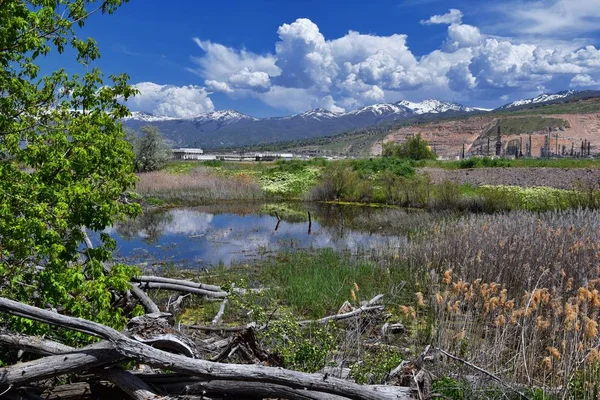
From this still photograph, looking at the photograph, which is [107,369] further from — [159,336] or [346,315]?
[346,315]

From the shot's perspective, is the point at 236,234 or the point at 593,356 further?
the point at 236,234

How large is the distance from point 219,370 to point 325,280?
6028 millimetres

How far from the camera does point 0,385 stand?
335cm

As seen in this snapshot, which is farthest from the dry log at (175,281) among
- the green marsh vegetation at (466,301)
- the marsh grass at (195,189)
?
the marsh grass at (195,189)

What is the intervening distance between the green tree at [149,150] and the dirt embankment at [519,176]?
22.4m

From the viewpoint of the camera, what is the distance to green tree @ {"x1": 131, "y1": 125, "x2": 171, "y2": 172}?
42.0m

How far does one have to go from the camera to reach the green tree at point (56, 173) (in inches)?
162

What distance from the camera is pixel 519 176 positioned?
3328 cm

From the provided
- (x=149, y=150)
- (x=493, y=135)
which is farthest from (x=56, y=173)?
(x=493, y=135)

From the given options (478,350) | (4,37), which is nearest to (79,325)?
(4,37)

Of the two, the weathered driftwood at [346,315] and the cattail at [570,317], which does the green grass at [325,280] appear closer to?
the weathered driftwood at [346,315]

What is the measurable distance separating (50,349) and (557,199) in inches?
843

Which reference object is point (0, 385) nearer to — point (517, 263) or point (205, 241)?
point (517, 263)

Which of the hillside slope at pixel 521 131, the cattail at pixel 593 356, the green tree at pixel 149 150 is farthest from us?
the hillside slope at pixel 521 131
